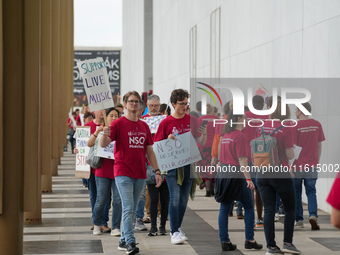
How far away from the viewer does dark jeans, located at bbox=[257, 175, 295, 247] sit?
628cm

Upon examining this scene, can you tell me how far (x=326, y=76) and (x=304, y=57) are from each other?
43.9 inches

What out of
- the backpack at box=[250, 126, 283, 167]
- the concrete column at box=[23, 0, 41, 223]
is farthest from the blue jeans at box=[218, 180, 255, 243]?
the concrete column at box=[23, 0, 41, 223]

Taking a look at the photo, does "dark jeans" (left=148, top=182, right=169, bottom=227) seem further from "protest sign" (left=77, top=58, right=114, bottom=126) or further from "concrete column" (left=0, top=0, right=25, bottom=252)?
"concrete column" (left=0, top=0, right=25, bottom=252)

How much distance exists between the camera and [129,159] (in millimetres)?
6504

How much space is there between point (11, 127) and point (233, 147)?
108 inches

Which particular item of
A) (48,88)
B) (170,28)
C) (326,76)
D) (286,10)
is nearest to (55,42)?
(48,88)

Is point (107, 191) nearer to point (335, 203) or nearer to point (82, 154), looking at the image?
point (82, 154)

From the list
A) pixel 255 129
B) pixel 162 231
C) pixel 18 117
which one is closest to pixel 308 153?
pixel 255 129

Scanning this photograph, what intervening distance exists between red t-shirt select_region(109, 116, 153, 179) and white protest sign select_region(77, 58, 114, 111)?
1.28 feet

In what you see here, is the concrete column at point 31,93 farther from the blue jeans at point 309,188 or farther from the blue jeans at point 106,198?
the blue jeans at point 309,188

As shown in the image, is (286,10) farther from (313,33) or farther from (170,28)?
(170,28)

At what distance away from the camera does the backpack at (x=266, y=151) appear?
252 inches

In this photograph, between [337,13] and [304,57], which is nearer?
[337,13]

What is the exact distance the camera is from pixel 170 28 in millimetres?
28484
